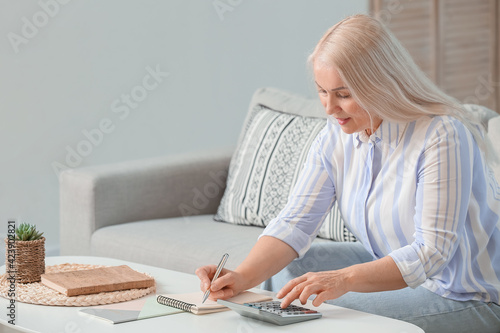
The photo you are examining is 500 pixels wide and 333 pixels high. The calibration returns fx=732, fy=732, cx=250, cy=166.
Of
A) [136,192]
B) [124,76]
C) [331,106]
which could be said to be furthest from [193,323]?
[124,76]

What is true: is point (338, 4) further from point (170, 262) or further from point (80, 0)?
point (170, 262)

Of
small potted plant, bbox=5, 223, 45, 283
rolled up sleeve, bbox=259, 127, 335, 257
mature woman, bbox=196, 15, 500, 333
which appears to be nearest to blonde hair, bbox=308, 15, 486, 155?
mature woman, bbox=196, 15, 500, 333

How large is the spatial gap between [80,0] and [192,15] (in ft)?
1.82

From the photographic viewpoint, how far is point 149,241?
219 centimetres

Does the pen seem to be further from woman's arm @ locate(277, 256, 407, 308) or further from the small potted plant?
the small potted plant

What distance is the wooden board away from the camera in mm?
1386

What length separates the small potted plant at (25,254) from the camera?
1467 millimetres

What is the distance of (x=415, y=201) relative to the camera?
1464mm

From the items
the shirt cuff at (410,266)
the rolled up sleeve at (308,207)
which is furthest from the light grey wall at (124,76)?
the shirt cuff at (410,266)

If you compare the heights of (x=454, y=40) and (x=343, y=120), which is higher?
(x=454, y=40)

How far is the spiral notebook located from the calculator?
0.10ft

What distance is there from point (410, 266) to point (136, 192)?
4.17ft

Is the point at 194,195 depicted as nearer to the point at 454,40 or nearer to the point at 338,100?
the point at 338,100

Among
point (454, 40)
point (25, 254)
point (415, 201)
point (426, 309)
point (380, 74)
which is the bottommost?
point (426, 309)
